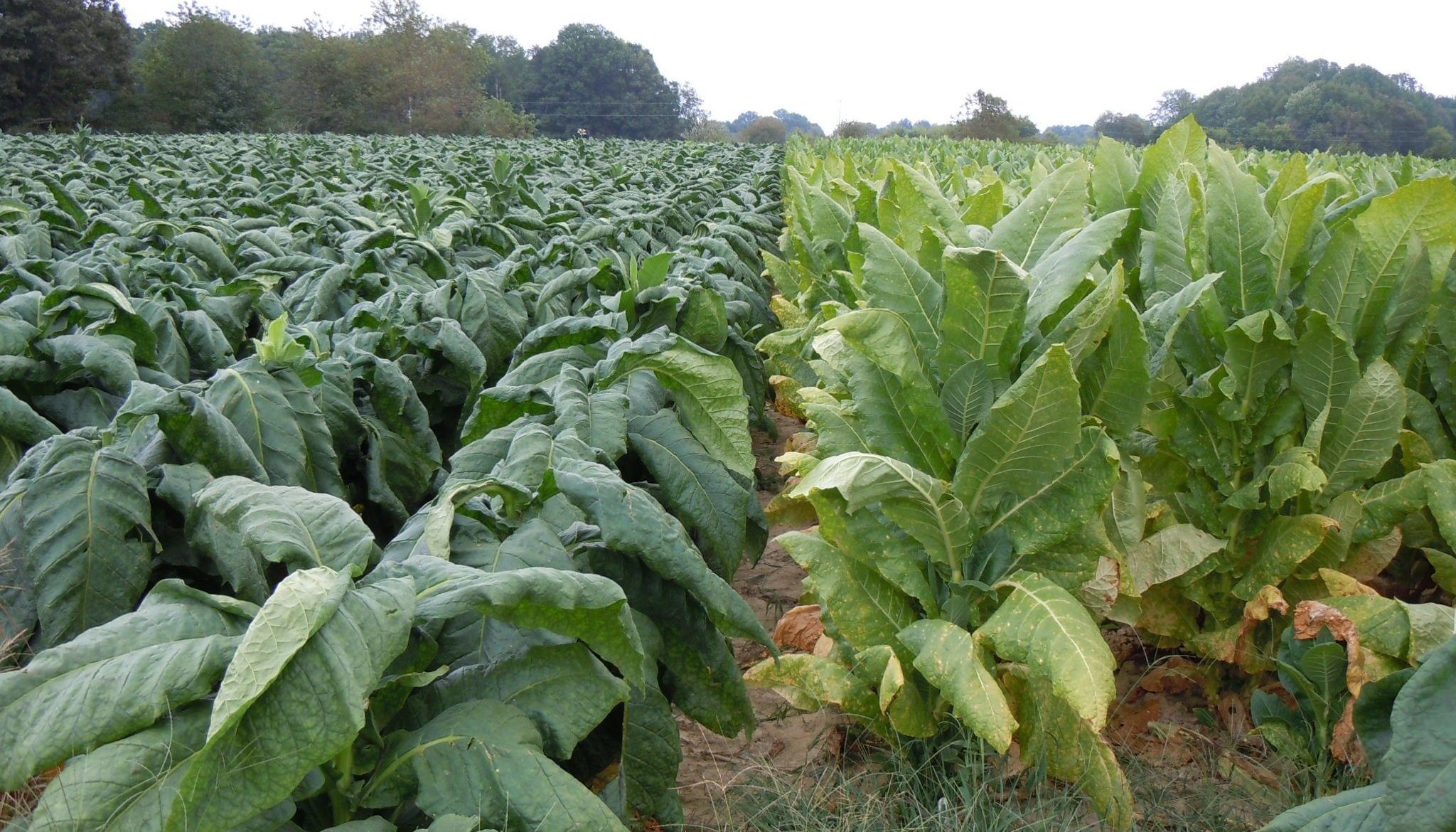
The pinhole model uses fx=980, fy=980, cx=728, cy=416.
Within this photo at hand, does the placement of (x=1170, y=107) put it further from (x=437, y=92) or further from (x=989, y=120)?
(x=437, y=92)

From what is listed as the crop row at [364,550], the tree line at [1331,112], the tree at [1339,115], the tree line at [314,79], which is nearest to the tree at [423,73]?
the tree line at [314,79]

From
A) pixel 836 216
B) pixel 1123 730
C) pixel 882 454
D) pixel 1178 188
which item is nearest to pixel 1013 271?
pixel 882 454

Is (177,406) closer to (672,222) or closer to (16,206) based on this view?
(16,206)

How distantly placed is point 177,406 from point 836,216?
→ 8.95 feet

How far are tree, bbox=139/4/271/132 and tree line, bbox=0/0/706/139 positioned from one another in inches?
3.0

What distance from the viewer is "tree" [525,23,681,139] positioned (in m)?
73.4

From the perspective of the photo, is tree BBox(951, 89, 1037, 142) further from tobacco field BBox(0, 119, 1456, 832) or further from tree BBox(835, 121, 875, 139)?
tobacco field BBox(0, 119, 1456, 832)

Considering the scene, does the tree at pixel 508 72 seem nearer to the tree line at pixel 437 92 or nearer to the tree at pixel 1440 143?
the tree line at pixel 437 92

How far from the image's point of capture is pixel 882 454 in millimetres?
2484

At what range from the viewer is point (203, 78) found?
47750mm

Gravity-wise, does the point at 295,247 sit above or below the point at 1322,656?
above

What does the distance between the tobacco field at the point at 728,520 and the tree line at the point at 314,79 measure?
45782mm

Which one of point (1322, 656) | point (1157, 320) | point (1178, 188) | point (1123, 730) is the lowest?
point (1123, 730)

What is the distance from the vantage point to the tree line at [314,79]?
40062 millimetres
